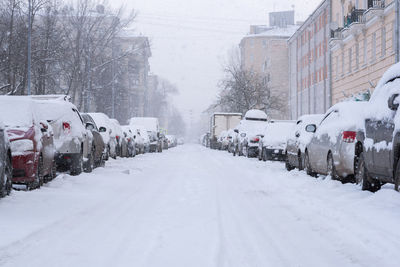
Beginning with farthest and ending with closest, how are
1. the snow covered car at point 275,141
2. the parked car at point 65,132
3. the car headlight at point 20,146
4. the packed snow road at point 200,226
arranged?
the snow covered car at point 275,141, the parked car at point 65,132, the car headlight at point 20,146, the packed snow road at point 200,226

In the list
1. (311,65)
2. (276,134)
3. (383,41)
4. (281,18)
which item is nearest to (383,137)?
(276,134)

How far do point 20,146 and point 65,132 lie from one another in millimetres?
3515

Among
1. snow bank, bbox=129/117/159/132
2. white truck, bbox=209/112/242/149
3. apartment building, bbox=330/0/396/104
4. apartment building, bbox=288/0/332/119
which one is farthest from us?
white truck, bbox=209/112/242/149

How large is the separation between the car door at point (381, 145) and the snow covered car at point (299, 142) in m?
5.46

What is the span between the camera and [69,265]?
17.2 feet

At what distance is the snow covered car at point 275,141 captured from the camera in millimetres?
23594

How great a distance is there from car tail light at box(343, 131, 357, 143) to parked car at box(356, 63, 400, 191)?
87cm

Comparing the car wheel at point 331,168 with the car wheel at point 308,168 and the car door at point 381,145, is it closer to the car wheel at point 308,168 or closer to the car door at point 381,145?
the car wheel at point 308,168

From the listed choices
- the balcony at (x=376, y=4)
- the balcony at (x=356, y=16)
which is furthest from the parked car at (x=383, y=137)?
the balcony at (x=356, y=16)

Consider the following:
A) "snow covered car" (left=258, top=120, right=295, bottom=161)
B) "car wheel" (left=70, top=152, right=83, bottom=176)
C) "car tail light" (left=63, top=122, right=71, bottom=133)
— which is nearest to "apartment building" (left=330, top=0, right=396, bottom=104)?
"snow covered car" (left=258, top=120, right=295, bottom=161)

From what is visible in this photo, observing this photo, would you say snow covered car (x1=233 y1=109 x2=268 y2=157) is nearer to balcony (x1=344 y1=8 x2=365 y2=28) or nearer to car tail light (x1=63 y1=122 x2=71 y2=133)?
balcony (x1=344 y1=8 x2=365 y2=28)

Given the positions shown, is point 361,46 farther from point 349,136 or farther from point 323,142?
point 349,136

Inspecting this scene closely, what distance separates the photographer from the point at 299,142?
16.6 metres

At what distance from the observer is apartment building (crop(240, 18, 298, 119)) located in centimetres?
9269
